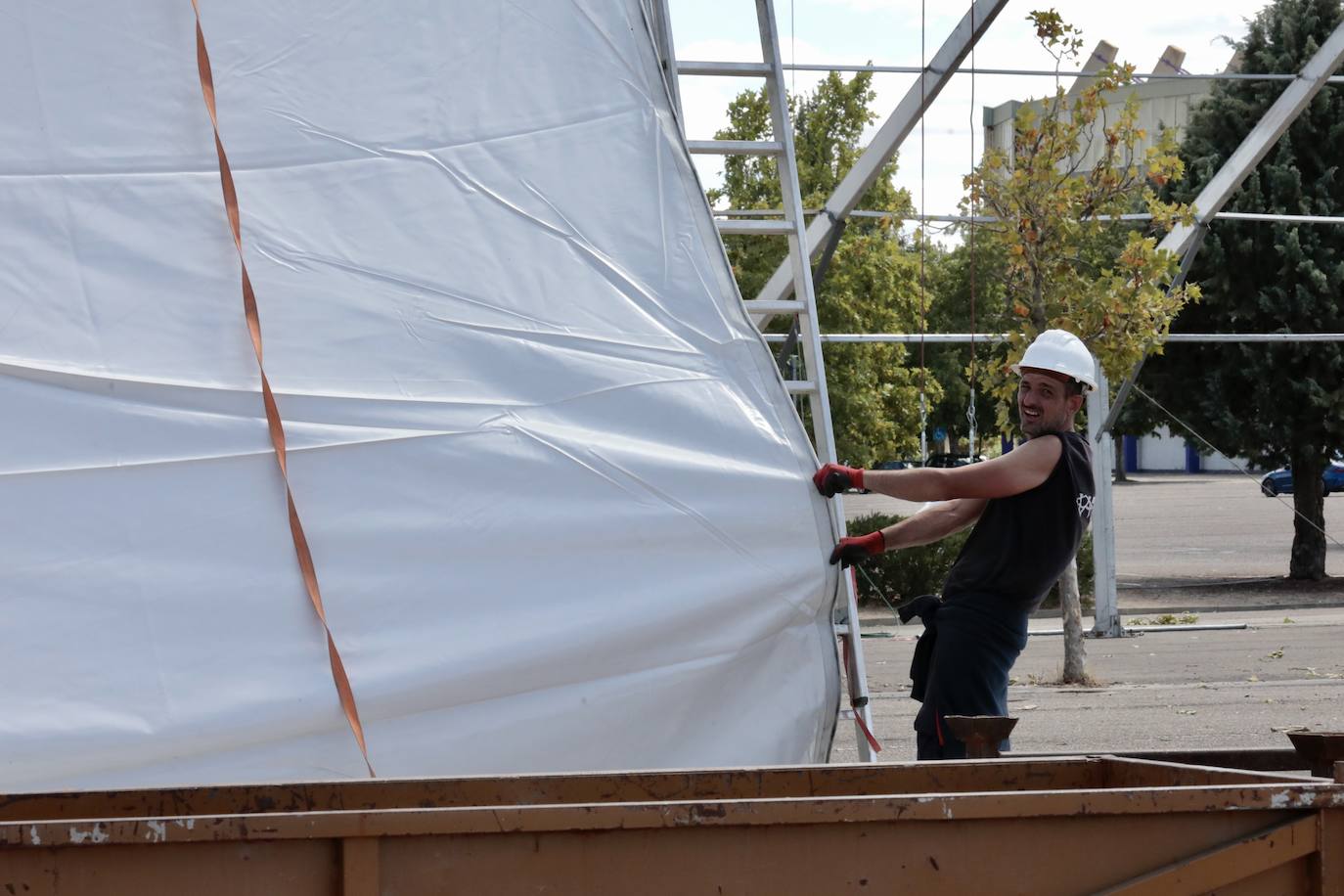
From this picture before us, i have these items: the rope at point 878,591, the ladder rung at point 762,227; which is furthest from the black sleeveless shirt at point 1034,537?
the rope at point 878,591

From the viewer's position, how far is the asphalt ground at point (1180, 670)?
8.46 m

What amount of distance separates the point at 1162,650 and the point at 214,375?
10134 mm

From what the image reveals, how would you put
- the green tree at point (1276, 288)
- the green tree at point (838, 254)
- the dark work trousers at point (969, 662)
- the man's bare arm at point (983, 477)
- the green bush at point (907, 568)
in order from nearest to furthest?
the man's bare arm at point (983, 477) < the dark work trousers at point (969, 662) < the green bush at point (907, 568) < the green tree at point (1276, 288) < the green tree at point (838, 254)

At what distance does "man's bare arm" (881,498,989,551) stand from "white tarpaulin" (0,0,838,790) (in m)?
0.27

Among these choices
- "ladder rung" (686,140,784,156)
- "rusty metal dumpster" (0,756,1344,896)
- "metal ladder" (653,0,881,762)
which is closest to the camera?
"rusty metal dumpster" (0,756,1344,896)

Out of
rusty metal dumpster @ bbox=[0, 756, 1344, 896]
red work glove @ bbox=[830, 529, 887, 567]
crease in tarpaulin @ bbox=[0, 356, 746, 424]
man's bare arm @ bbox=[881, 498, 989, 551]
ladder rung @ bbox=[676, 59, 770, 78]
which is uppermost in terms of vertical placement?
ladder rung @ bbox=[676, 59, 770, 78]

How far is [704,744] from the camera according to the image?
13.8ft

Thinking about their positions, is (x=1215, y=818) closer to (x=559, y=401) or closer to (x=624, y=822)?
(x=624, y=822)

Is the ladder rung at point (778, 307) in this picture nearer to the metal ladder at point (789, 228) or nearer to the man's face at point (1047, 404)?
the metal ladder at point (789, 228)

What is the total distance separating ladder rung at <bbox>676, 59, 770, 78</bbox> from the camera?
532 cm

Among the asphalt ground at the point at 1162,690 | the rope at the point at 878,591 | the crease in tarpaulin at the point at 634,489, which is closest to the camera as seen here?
the crease in tarpaulin at the point at 634,489

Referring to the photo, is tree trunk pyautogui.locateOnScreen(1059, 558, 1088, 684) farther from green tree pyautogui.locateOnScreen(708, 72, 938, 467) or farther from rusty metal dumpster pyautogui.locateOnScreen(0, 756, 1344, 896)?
green tree pyautogui.locateOnScreen(708, 72, 938, 467)

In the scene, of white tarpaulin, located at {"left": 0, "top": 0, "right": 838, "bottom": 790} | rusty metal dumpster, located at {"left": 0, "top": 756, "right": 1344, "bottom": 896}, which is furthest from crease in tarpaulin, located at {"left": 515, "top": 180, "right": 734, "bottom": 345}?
rusty metal dumpster, located at {"left": 0, "top": 756, "right": 1344, "bottom": 896}

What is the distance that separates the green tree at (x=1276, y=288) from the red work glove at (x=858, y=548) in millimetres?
14251
